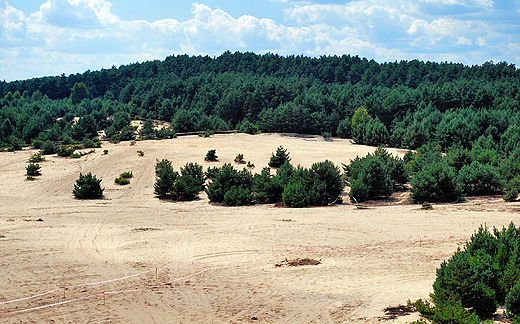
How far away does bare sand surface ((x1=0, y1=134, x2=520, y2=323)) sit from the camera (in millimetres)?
10438

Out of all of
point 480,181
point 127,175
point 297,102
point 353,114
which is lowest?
point 127,175

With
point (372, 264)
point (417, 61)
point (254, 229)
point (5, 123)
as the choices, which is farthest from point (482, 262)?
point (417, 61)

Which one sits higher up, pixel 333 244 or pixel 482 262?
pixel 482 262

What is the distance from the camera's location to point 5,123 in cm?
5419

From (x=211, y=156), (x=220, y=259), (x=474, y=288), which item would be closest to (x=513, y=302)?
(x=474, y=288)

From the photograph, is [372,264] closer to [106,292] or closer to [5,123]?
[106,292]

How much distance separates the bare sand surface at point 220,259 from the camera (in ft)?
34.2

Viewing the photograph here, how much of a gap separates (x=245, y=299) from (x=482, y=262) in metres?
5.41

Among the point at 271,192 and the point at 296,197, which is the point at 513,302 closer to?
the point at 296,197

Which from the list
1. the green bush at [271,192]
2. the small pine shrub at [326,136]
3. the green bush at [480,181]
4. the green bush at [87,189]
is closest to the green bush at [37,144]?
the green bush at [87,189]

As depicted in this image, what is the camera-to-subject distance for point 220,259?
14.4 metres

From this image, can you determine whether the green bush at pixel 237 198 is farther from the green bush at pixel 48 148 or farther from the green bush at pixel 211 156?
the green bush at pixel 48 148

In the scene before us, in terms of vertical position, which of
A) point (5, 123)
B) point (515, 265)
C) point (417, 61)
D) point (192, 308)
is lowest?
point (192, 308)

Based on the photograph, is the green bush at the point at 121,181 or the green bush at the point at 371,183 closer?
the green bush at the point at 371,183
